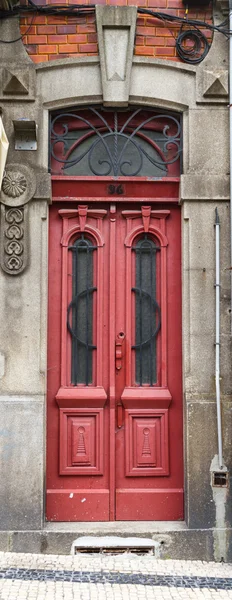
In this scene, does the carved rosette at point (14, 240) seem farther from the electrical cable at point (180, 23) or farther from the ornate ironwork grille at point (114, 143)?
the electrical cable at point (180, 23)

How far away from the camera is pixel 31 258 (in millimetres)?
6953

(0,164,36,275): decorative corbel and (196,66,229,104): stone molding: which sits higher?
(196,66,229,104): stone molding

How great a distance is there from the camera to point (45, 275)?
6996 millimetres

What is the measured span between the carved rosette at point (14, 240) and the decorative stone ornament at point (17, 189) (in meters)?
0.07

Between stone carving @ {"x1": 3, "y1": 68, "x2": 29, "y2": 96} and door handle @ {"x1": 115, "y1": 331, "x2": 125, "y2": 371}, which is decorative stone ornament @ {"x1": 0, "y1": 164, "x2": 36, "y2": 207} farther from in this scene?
door handle @ {"x1": 115, "y1": 331, "x2": 125, "y2": 371}

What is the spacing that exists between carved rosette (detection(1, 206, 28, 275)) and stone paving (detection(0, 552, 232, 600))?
2.66 m

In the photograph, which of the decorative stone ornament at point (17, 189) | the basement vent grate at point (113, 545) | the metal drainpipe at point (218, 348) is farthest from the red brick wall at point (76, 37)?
the basement vent grate at point (113, 545)

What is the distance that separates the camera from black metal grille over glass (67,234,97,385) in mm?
7102

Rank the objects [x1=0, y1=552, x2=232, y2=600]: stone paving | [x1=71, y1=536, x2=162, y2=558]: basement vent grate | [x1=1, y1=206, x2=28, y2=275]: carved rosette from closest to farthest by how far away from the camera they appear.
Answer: [x1=0, y1=552, x2=232, y2=600]: stone paving
[x1=71, y1=536, x2=162, y2=558]: basement vent grate
[x1=1, y1=206, x2=28, y2=275]: carved rosette

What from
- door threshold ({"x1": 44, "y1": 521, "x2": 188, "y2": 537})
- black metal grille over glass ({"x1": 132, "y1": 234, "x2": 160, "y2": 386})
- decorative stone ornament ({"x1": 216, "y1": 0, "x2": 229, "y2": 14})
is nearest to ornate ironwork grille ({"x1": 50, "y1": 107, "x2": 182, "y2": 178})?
black metal grille over glass ({"x1": 132, "y1": 234, "x2": 160, "y2": 386})

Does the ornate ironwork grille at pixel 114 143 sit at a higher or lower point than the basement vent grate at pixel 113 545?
higher

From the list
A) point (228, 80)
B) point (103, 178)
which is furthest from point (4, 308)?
point (228, 80)

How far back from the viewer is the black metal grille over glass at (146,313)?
281 inches

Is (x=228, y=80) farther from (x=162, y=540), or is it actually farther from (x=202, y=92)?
(x=162, y=540)
